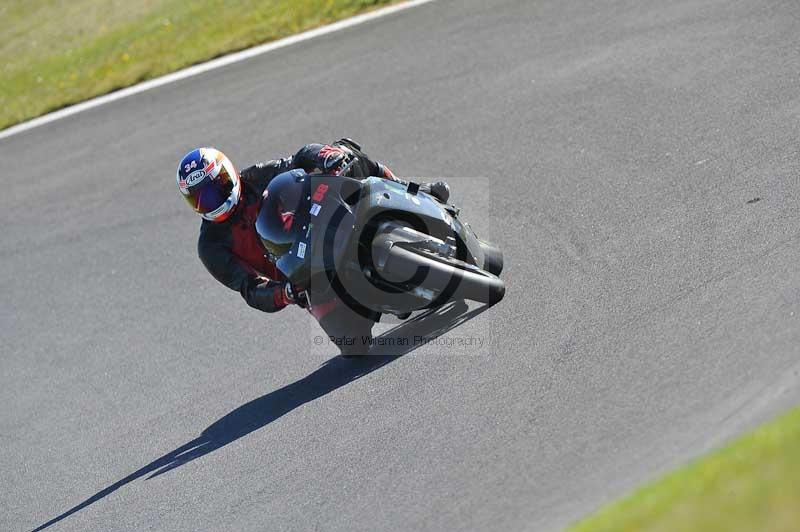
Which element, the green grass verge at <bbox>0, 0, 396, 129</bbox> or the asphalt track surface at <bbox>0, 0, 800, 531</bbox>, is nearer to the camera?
the asphalt track surface at <bbox>0, 0, 800, 531</bbox>

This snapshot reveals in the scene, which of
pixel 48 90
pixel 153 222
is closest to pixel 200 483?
pixel 153 222

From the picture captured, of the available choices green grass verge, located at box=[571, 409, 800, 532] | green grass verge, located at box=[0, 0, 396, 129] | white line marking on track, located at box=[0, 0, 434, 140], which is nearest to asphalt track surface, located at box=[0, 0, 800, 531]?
white line marking on track, located at box=[0, 0, 434, 140]

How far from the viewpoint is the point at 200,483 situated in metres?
7.83

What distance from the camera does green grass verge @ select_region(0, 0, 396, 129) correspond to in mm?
16359

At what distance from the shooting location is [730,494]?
4.47m

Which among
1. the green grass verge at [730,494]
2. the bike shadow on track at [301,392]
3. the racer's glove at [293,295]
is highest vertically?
the green grass verge at [730,494]

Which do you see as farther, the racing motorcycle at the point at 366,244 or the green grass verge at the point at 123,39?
the green grass verge at the point at 123,39

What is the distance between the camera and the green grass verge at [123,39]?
16359 mm

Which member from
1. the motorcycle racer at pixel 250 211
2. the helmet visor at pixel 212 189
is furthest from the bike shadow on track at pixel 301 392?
the helmet visor at pixel 212 189

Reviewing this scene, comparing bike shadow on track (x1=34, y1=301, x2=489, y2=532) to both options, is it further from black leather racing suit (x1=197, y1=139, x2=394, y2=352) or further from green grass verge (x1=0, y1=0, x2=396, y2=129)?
green grass verge (x1=0, y1=0, x2=396, y2=129)

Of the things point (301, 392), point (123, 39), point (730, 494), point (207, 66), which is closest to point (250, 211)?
point (301, 392)

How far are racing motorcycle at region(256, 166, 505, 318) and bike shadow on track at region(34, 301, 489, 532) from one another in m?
0.39

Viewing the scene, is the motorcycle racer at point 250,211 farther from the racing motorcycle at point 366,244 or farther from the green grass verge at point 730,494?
the green grass verge at point 730,494

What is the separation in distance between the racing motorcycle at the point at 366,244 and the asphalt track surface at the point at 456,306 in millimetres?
498
